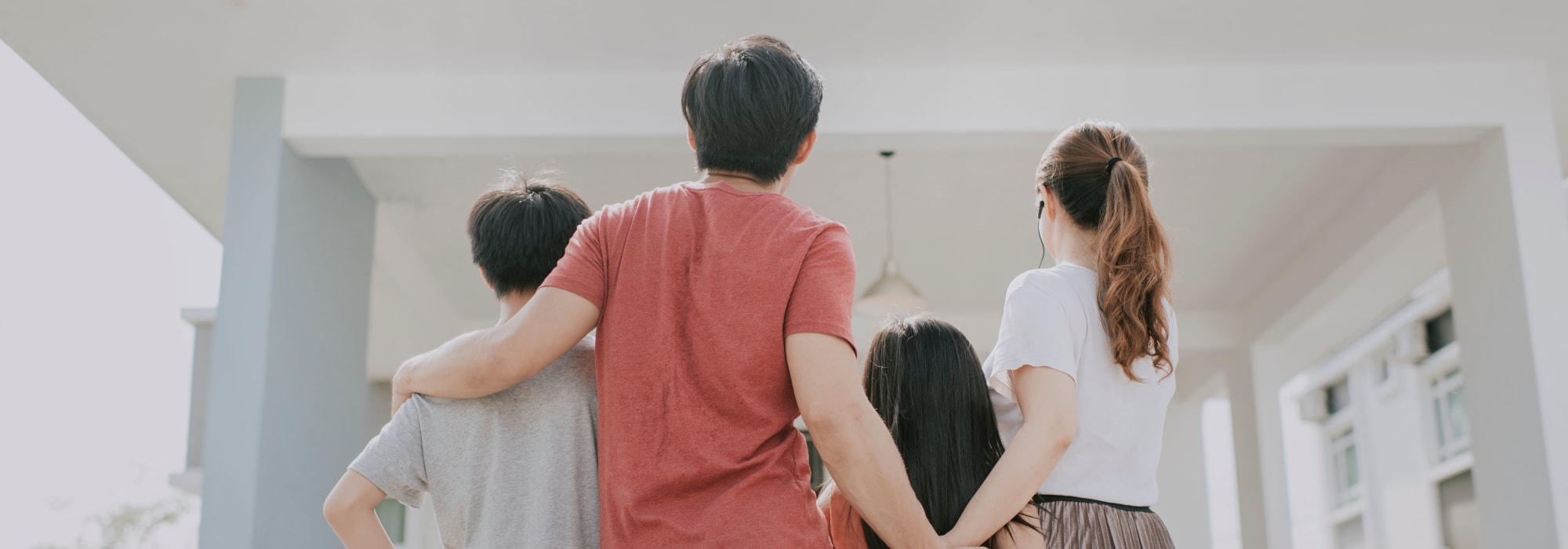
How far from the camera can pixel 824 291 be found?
4.37 ft

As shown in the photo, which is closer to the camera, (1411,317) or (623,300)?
(623,300)

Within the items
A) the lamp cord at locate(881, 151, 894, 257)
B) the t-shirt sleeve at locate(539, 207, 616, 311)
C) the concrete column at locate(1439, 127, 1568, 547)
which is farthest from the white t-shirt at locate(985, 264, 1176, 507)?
the lamp cord at locate(881, 151, 894, 257)

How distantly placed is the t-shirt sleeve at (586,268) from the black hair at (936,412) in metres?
0.42

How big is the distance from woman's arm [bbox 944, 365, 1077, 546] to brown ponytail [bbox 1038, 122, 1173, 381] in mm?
129

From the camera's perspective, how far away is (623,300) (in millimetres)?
1372

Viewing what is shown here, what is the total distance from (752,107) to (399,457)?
655 mm

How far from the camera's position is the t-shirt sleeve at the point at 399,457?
5.10 feet

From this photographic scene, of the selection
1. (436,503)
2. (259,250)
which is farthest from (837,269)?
(259,250)

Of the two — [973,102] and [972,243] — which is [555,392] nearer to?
[973,102]

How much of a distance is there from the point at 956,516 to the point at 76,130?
14.1 ft

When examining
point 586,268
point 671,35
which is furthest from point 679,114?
point 586,268

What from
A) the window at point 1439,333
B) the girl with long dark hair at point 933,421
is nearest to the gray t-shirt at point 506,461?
the girl with long dark hair at point 933,421

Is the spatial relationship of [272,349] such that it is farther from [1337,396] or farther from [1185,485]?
[1337,396]

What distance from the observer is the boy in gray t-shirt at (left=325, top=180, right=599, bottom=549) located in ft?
4.93
